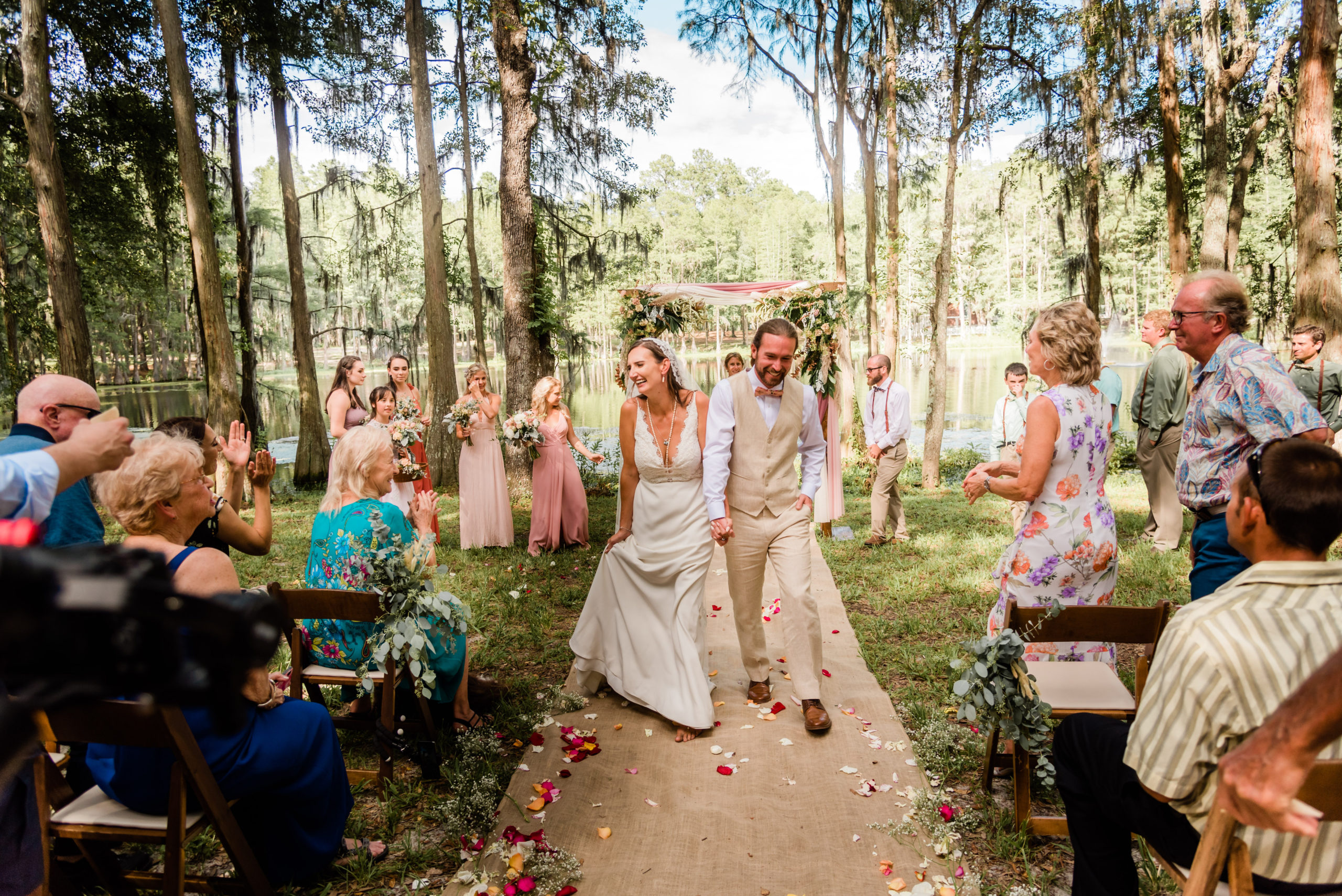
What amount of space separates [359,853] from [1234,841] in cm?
325

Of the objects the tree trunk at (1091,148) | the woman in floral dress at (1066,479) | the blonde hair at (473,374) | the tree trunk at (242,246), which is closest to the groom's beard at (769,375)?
the woman in floral dress at (1066,479)

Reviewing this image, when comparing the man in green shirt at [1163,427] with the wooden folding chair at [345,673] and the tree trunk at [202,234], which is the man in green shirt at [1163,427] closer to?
the wooden folding chair at [345,673]

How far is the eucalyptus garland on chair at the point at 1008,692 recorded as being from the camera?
3037mm

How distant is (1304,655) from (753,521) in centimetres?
299

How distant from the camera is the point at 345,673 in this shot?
12.8ft

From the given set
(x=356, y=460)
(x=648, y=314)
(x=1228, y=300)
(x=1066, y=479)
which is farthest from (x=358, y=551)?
(x=648, y=314)

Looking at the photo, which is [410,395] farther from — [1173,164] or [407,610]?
[1173,164]

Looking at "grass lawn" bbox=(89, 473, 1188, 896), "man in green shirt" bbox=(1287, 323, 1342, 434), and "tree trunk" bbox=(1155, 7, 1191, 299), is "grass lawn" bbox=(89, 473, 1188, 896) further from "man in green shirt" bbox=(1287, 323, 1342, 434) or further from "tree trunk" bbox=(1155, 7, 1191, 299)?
"tree trunk" bbox=(1155, 7, 1191, 299)

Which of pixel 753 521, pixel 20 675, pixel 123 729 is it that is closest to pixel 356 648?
pixel 123 729

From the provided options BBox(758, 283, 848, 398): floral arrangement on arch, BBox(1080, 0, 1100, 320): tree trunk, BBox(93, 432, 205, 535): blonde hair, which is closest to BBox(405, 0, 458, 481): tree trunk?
BBox(758, 283, 848, 398): floral arrangement on arch

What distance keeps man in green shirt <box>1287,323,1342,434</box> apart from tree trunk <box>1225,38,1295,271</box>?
5.47 meters

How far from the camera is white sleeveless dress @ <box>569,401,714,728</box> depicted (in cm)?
455

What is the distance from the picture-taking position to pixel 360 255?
1938 cm

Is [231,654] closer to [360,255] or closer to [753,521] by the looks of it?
[753,521]
